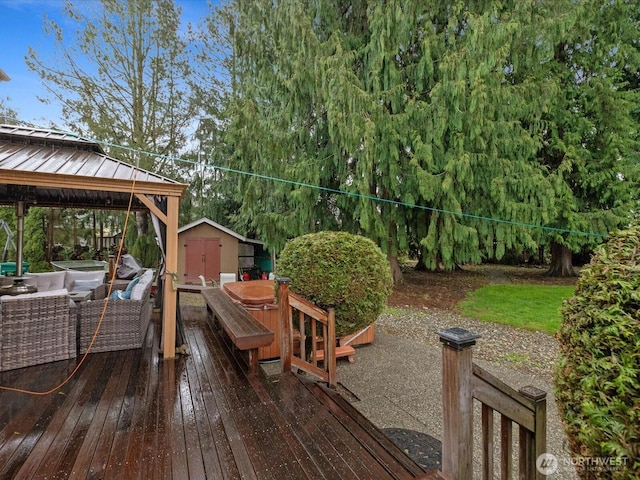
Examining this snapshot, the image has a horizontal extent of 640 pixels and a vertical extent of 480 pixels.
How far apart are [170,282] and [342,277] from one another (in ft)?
6.88

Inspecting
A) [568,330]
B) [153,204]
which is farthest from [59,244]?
[568,330]

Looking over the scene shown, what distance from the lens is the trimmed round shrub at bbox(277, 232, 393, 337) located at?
432 cm

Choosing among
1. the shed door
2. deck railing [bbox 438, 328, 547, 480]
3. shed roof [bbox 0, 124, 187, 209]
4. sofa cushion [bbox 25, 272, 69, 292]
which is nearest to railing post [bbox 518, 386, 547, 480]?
deck railing [bbox 438, 328, 547, 480]

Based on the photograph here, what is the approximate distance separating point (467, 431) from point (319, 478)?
34.9 inches

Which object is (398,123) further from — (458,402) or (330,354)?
(458,402)

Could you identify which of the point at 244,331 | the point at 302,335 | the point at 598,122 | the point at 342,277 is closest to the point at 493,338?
the point at 342,277

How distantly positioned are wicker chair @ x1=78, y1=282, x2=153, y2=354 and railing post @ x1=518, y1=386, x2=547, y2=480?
4014mm

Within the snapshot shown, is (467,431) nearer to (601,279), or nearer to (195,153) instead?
(601,279)

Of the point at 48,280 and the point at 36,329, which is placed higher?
the point at 48,280

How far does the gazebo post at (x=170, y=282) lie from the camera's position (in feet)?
12.1

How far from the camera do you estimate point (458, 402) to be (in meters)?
1.60

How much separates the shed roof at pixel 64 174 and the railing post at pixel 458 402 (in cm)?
322

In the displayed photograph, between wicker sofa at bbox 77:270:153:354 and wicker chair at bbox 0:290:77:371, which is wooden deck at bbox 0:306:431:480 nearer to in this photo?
wicker chair at bbox 0:290:77:371

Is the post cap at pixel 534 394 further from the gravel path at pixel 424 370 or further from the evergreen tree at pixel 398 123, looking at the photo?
the evergreen tree at pixel 398 123
